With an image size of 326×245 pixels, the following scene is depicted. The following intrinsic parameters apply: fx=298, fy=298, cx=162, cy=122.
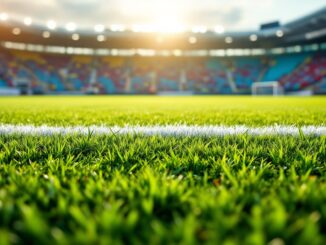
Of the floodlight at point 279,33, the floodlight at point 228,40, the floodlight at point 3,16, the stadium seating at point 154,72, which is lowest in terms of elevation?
the stadium seating at point 154,72

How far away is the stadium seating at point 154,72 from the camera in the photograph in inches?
1364

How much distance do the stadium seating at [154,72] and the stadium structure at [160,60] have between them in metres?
0.10

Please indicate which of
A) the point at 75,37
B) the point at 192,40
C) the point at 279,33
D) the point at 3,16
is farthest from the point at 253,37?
the point at 3,16

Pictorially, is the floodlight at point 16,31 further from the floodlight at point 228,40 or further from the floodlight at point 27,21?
the floodlight at point 228,40

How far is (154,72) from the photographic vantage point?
129 feet

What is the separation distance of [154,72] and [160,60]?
115 inches

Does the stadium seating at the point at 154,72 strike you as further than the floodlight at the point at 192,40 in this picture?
No

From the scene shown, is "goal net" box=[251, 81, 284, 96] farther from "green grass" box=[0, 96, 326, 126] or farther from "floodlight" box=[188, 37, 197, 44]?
"green grass" box=[0, 96, 326, 126]

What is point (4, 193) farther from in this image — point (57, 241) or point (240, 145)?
point (240, 145)

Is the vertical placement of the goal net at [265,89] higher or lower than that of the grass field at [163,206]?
higher

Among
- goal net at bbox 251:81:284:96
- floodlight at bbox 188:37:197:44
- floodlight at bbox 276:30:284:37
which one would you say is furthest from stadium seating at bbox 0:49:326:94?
floodlight at bbox 276:30:284:37

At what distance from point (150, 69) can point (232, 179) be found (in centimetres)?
3938

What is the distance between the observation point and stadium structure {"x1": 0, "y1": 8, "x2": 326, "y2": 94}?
1312 inches

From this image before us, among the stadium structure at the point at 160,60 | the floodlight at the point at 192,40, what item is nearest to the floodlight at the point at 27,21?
the stadium structure at the point at 160,60
